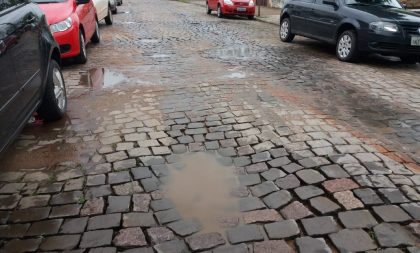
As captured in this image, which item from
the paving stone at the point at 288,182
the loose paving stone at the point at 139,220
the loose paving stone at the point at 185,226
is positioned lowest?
the loose paving stone at the point at 185,226

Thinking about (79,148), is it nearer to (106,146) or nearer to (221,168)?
(106,146)

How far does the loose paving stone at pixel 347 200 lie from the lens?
3.30 metres

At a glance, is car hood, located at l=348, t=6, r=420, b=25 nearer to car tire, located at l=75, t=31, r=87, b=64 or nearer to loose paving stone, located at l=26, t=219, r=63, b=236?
car tire, located at l=75, t=31, r=87, b=64

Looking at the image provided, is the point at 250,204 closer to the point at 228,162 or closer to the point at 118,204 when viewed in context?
the point at 228,162

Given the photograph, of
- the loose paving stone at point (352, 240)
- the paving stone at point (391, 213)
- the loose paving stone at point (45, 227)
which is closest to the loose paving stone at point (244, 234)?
the loose paving stone at point (352, 240)

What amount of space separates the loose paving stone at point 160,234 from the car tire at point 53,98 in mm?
2603

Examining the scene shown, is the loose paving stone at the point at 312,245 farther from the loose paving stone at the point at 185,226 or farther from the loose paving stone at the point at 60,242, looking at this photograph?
the loose paving stone at the point at 60,242

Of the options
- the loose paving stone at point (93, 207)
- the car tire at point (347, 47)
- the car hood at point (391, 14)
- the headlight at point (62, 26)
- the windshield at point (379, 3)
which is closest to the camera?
the loose paving stone at point (93, 207)

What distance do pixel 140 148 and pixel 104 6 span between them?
1036 cm

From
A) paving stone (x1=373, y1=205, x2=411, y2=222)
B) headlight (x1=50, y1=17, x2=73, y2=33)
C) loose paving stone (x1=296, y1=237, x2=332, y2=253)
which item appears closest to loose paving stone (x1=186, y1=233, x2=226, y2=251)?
loose paving stone (x1=296, y1=237, x2=332, y2=253)

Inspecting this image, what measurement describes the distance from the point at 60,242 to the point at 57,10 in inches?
238

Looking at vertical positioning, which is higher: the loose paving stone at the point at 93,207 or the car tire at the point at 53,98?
the car tire at the point at 53,98

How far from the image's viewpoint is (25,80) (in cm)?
400

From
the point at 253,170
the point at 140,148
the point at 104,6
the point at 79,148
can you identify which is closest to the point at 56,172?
the point at 79,148
